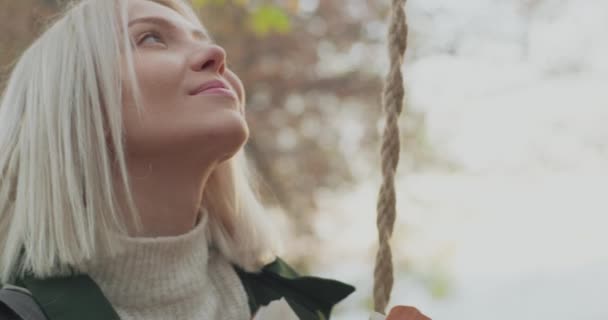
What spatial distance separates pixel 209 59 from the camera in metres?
0.85

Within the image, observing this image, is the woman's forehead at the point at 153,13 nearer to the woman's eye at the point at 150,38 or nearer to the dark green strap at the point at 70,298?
the woman's eye at the point at 150,38

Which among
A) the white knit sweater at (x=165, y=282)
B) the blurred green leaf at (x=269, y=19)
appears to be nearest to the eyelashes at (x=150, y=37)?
the white knit sweater at (x=165, y=282)

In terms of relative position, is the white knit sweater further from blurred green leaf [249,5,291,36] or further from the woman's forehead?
blurred green leaf [249,5,291,36]

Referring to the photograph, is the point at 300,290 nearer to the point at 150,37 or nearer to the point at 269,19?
the point at 150,37

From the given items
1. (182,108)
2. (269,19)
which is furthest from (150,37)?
(269,19)

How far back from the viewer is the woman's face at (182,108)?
812 millimetres

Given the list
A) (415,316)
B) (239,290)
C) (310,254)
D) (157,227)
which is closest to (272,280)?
(239,290)

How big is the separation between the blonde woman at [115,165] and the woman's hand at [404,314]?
25 cm

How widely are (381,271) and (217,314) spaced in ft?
0.73

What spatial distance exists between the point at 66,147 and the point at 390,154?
0.33 metres

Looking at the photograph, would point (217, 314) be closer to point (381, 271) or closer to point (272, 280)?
point (272, 280)

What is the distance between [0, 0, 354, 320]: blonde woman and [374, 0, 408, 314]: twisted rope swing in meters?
0.16

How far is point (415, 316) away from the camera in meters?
0.69

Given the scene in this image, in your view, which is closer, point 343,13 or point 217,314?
point 217,314
